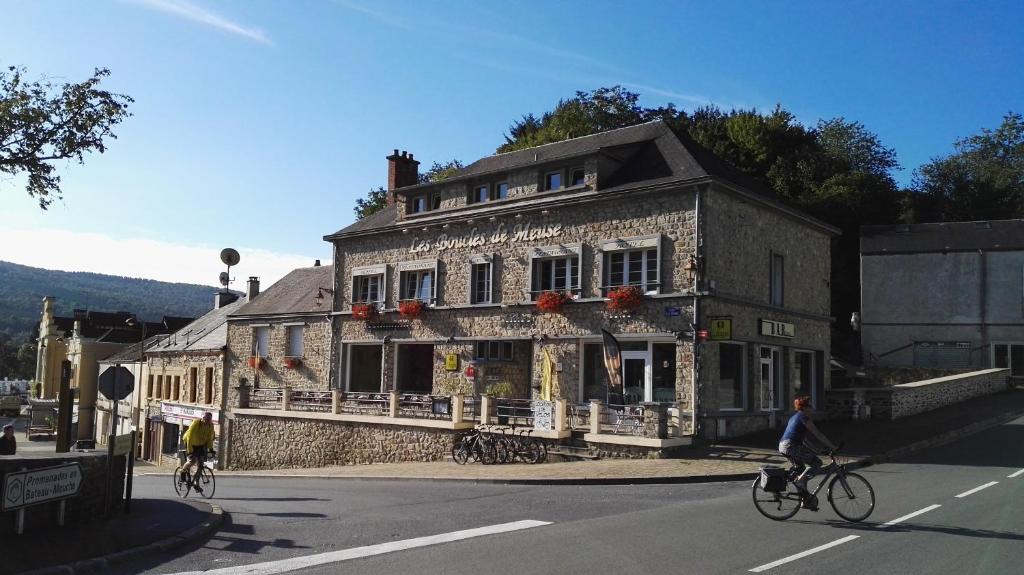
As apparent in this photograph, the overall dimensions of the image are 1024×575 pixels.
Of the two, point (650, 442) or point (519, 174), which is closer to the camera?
point (650, 442)

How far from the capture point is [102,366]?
169ft

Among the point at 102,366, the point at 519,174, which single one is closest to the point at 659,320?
the point at 519,174

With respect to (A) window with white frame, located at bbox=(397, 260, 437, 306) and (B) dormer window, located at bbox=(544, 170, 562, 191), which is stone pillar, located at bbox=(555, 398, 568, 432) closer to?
(B) dormer window, located at bbox=(544, 170, 562, 191)

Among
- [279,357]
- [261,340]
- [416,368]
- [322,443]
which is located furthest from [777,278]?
[261,340]

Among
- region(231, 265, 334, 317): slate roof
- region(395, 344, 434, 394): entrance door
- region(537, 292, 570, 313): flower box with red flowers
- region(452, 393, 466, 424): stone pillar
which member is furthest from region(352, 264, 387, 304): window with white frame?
region(537, 292, 570, 313): flower box with red flowers

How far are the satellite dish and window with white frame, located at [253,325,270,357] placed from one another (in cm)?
1231

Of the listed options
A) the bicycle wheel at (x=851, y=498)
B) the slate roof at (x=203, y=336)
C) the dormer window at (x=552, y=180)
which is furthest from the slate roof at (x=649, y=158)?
the slate roof at (x=203, y=336)

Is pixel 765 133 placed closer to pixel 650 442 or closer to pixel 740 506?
pixel 650 442

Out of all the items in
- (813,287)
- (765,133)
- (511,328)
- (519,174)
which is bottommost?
(511,328)

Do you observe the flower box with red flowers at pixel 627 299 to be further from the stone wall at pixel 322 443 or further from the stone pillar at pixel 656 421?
the stone wall at pixel 322 443

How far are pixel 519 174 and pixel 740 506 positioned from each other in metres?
15.7

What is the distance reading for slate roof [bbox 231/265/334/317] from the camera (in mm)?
33281

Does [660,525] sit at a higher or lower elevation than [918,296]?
lower

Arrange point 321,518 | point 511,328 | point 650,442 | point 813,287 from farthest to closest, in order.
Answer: point 813,287 → point 511,328 → point 650,442 → point 321,518
